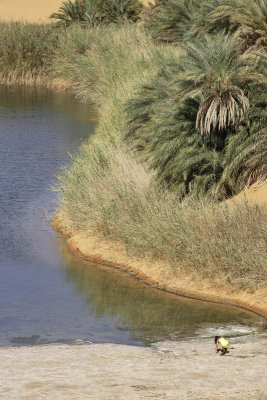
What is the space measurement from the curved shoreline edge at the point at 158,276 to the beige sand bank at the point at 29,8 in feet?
244

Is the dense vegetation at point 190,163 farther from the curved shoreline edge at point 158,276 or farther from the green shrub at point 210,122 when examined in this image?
the curved shoreline edge at point 158,276

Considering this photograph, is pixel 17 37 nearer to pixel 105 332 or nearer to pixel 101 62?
pixel 101 62

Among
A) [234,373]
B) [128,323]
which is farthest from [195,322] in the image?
[234,373]

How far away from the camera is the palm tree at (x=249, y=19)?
25141 millimetres

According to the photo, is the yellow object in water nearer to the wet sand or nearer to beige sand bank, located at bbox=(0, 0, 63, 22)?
the wet sand

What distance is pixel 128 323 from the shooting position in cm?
1532

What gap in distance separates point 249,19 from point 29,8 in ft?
242

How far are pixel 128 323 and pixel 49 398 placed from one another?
16.6 ft

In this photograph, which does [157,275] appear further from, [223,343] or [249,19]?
[249,19]

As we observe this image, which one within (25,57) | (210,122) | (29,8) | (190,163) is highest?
(29,8)

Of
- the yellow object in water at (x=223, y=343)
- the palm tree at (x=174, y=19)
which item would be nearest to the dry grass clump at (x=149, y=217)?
the yellow object in water at (x=223, y=343)

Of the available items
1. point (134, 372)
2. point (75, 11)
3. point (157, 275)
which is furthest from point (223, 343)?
point (75, 11)

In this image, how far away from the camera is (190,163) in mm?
19953

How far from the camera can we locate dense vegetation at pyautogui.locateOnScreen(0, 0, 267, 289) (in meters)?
16.6
